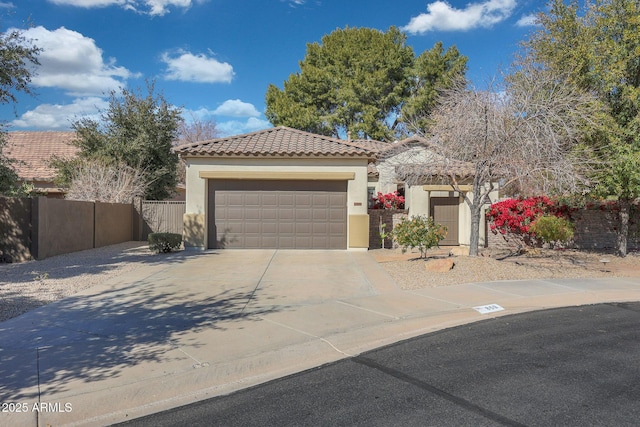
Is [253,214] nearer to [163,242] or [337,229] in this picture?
[337,229]

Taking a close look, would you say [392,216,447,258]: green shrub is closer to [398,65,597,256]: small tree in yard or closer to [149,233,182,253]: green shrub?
[398,65,597,256]: small tree in yard

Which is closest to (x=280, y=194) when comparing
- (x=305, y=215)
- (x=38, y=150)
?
(x=305, y=215)

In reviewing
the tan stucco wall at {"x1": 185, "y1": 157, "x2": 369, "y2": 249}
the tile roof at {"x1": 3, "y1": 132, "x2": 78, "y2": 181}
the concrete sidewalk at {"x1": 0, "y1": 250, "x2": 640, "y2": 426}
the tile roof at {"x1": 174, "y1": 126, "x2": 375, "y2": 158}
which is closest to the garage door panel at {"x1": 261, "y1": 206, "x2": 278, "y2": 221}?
the tan stucco wall at {"x1": 185, "y1": 157, "x2": 369, "y2": 249}

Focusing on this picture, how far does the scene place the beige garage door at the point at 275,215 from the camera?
56.4 ft

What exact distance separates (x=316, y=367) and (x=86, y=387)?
2.42m

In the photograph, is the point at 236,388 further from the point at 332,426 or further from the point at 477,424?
the point at 477,424

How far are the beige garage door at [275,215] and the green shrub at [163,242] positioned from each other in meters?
1.70

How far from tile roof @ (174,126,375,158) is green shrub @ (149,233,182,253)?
325 cm

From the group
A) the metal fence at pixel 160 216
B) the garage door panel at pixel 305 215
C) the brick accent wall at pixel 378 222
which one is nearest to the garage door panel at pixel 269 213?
the garage door panel at pixel 305 215

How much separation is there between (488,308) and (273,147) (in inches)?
436

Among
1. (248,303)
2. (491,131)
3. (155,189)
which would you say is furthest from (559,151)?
(155,189)

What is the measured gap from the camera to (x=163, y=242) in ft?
50.5

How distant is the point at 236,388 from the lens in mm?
4891

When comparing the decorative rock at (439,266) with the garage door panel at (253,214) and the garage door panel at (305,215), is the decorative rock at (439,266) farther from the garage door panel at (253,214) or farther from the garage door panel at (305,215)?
the garage door panel at (253,214)
